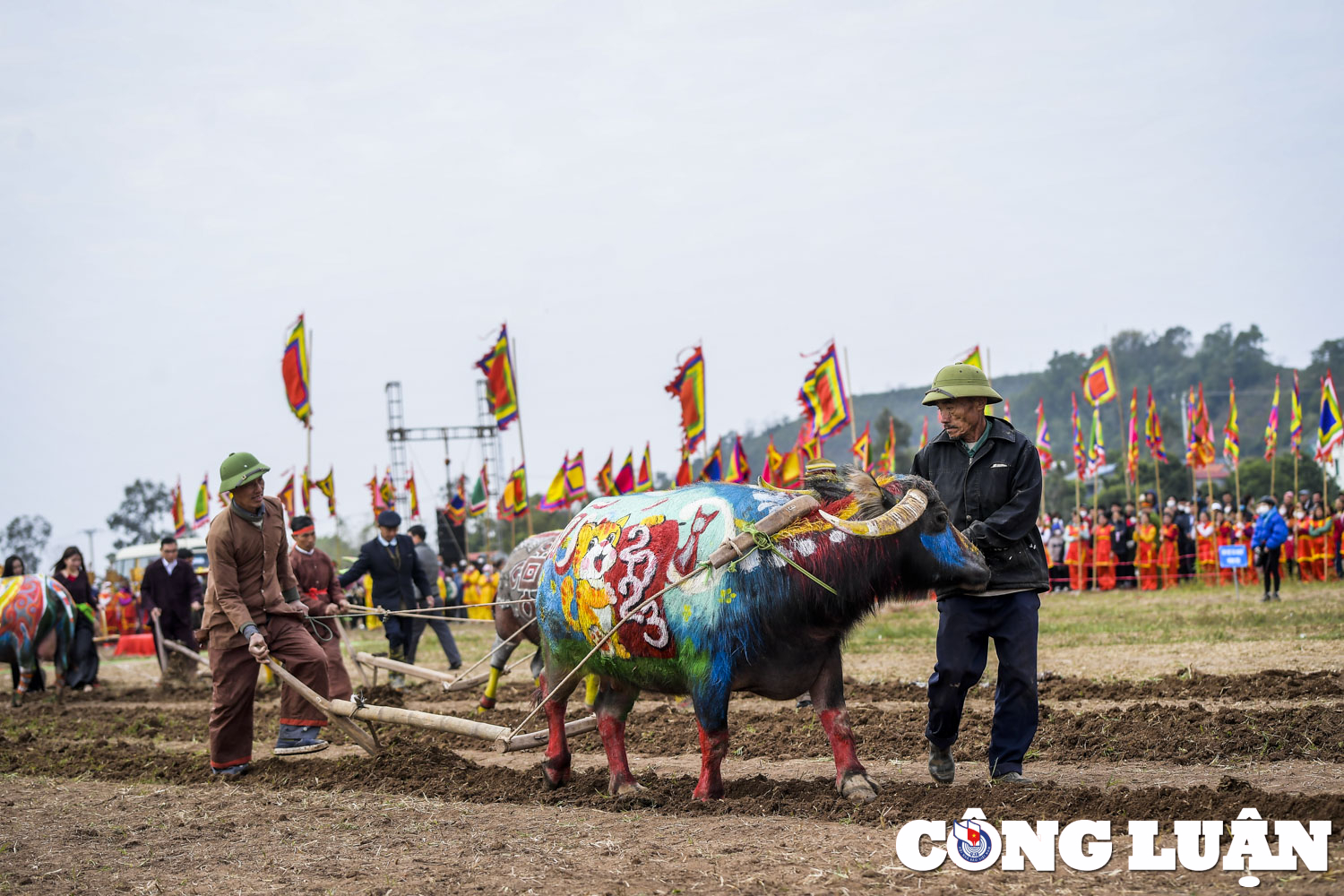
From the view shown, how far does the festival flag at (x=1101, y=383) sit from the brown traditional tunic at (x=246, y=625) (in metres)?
19.1

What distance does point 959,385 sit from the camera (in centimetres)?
627

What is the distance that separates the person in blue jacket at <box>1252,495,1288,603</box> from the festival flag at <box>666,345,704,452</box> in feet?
32.4

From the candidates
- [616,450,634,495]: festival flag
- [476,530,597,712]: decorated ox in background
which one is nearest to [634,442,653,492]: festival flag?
[616,450,634,495]: festival flag

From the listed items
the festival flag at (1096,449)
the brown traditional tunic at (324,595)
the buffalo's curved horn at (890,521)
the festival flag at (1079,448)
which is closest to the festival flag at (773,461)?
the festival flag at (1079,448)

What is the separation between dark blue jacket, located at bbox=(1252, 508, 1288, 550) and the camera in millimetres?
17562

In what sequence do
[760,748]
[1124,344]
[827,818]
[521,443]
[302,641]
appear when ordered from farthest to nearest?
[1124,344] < [521,443] < [302,641] < [760,748] < [827,818]

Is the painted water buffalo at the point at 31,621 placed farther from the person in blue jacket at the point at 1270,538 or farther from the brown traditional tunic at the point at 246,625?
the person in blue jacket at the point at 1270,538

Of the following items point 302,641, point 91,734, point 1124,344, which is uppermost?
point 1124,344

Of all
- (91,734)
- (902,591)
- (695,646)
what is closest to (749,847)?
(695,646)

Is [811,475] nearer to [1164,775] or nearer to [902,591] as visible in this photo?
[902,591]

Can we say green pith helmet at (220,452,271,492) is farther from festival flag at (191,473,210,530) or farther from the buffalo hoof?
festival flag at (191,473,210,530)

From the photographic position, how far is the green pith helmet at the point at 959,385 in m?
6.22

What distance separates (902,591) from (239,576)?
4.84 m

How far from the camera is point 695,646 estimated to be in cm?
601
